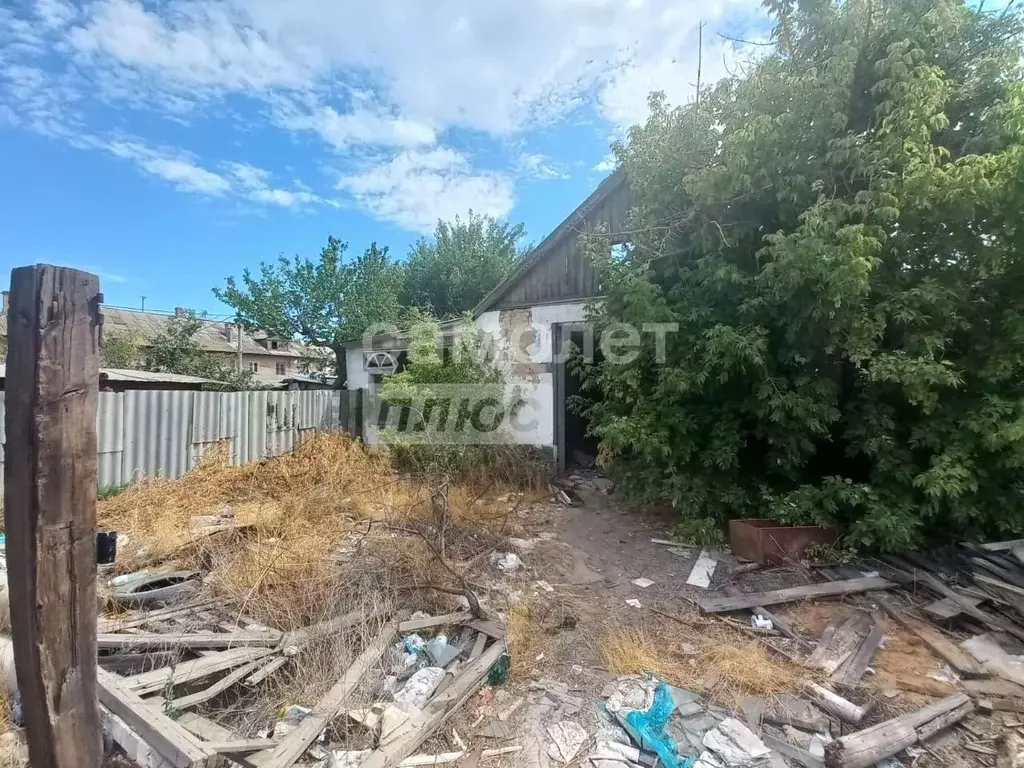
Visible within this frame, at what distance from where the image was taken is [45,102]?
18.2 feet

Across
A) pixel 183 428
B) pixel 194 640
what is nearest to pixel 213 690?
pixel 194 640

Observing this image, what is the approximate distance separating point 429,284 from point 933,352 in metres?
14.9

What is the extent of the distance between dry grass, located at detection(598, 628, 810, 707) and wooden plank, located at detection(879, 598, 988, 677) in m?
1.06

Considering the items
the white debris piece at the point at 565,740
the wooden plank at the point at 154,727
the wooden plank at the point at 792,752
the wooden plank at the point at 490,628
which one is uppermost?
the wooden plank at the point at 154,727

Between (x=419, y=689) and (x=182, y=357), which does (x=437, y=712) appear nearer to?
(x=419, y=689)

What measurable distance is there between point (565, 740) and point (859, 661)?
2211 mm

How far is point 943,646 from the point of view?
358cm

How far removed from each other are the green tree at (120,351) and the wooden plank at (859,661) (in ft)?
55.1

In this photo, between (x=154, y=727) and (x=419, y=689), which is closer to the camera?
(x=154, y=727)

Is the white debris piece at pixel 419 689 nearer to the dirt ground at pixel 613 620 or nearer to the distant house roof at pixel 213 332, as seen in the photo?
the dirt ground at pixel 613 620

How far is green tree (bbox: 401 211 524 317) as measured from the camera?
16750mm

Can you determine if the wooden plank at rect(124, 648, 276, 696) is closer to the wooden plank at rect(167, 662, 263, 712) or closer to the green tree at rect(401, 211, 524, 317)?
the wooden plank at rect(167, 662, 263, 712)

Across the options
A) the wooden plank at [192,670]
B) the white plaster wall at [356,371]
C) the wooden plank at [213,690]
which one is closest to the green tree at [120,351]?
the white plaster wall at [356,371]

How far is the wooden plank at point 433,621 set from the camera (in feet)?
11.2
